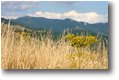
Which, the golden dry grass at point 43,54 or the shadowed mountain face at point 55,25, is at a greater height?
the shadowed mountain face at point 55,25

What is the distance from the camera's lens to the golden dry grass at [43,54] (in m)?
8.71

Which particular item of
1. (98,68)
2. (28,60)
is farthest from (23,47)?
(98,68)

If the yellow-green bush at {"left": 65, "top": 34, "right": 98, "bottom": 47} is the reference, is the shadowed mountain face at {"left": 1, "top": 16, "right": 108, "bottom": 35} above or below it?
above

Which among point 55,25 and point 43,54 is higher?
point 55,25

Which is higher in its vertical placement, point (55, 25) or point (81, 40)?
point (55, 25)

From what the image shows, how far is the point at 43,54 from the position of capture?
28.7ft

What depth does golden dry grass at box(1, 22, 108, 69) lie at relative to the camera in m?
8.71

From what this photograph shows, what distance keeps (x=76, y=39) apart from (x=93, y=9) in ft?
0.98

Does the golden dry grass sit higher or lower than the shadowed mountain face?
lower

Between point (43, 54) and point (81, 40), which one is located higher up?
point (81, 40)

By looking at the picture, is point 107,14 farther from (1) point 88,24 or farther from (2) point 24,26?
(2) point 24,26

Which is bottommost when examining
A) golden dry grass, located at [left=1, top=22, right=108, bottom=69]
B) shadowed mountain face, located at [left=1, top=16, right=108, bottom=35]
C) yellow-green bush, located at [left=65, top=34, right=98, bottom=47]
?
golden dry grass, located at [left=1, top=22, right=108, bottom=69]

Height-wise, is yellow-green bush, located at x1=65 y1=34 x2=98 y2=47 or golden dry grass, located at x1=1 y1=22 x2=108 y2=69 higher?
yellow-green bush, located at x1=65 y1=34 x2=98 y2=47

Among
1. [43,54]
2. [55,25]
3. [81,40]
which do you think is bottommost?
[43,54]
